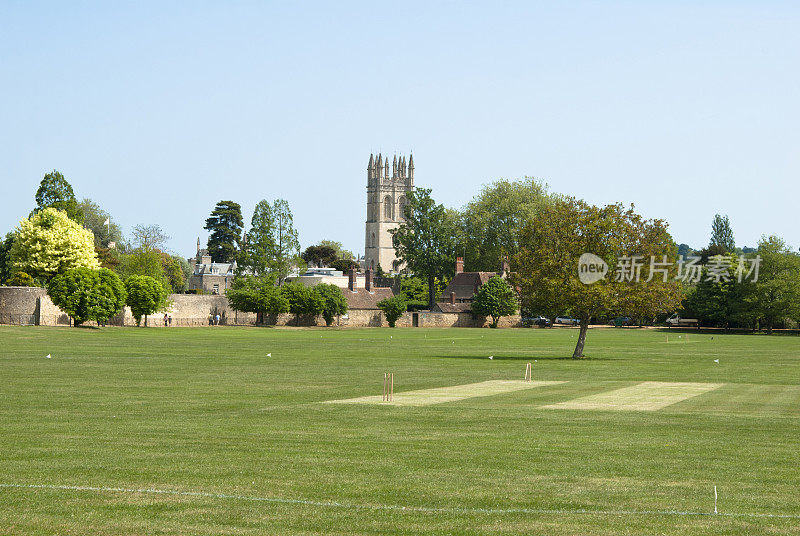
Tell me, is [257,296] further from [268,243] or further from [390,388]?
[390,388]

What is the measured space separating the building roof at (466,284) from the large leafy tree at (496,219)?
9.43 ft

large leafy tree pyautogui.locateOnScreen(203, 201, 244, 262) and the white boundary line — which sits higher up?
large leafy tree pyautogui.locateOnScreen(203, 201, 244, 262)

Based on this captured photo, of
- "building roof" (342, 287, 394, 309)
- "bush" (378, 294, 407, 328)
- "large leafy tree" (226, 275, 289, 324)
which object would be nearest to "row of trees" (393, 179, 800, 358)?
"building roof" (342, 287, 394, 309)

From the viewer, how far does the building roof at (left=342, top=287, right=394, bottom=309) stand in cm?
14564

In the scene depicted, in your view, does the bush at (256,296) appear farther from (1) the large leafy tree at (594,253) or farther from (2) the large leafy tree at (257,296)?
(1) the large leafy tree at (594,253)

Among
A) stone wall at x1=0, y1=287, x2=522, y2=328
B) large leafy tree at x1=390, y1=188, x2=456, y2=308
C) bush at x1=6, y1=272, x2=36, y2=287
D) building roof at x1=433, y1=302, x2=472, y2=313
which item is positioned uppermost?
large leafy tree at x1=390, y1=188, x2=456, y2=308

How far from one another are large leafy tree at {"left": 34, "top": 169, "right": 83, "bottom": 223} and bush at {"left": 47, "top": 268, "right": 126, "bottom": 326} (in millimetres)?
11094

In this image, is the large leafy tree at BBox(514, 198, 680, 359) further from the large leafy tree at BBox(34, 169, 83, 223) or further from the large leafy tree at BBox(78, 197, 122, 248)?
the large leafy tree at BBox(78, 197, 122, 248)

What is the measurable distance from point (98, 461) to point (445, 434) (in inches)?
315

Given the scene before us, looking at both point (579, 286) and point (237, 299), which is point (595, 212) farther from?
point (237, 299)

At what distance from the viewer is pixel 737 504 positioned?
14.0m

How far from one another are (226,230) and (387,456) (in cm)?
17922

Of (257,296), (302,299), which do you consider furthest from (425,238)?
(257,296)

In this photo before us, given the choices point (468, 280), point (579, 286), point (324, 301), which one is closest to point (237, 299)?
point (324, 301)
